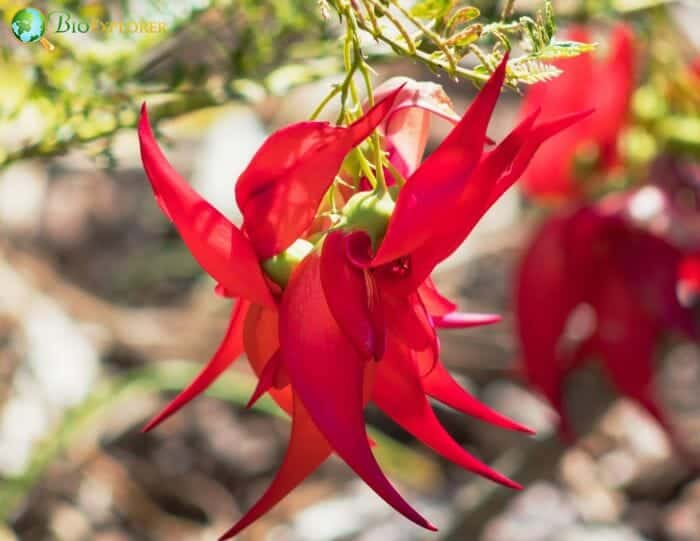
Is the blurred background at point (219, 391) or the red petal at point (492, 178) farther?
the blurred background at point (219, 391)

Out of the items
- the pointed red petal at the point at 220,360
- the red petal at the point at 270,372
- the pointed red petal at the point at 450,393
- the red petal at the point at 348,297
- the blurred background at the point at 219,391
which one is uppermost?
the red petal at the point at 348,297

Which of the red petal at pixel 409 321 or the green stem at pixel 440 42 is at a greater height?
the green stem at pixel 440 42

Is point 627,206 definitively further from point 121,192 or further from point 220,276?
point 121,192

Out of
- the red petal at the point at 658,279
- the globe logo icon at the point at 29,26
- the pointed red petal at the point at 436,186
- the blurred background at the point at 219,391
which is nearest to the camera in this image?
the pointed red petal at the point at 436,186

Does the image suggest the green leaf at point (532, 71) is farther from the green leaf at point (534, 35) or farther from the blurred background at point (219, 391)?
the blurred background at point (219, 391)

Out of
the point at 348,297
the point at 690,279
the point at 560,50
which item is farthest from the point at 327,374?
the point at 690,279

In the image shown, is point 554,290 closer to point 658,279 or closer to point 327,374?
point 658,279

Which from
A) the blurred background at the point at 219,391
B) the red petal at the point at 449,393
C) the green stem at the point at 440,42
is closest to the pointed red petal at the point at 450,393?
the red petal at the point at 449,393
